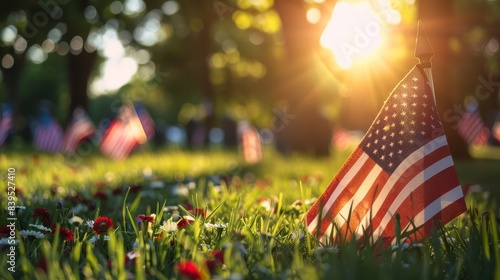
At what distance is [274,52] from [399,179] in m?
22.9

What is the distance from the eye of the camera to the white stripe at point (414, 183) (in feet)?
11.7

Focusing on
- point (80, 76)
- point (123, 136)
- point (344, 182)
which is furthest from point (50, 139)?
point (344, 182)

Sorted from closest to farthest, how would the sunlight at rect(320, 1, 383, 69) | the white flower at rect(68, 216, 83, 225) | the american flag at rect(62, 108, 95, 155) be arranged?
the white flower at rect(68, 216, 83, 225) < the sunlight at rect(320, 1, 383, 69) < the american flag at rect(62, 108, 95, 155)

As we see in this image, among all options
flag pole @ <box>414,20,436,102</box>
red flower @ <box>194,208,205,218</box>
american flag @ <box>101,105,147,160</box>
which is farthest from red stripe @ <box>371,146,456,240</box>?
american flag @ <box>101,105,147,160</box>

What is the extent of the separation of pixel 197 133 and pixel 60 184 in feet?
86.7

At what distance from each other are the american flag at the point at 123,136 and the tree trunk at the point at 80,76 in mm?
8503

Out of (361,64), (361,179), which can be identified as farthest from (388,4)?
(361,179)

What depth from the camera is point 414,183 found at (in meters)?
3.57

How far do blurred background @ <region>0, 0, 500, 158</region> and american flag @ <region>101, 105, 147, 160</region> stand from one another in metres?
3.31

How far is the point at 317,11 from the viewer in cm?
1259

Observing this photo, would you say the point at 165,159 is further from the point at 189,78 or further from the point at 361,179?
the point at 189,78

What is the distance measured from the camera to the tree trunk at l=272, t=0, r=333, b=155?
13.2m

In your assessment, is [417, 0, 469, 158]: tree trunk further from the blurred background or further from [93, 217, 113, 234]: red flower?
[93, 217, 113, 234]: red flower

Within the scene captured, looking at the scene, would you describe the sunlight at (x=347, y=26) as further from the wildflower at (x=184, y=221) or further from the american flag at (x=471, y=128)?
the american flag at (x=471, y=128)
